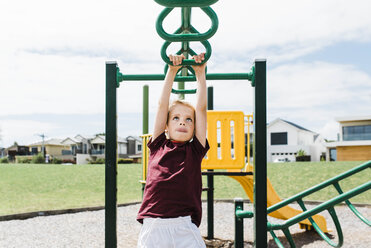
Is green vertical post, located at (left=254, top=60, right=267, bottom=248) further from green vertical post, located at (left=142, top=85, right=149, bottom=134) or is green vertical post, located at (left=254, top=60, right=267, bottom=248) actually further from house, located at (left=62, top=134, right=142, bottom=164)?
house, located at (left=62, top=134, right=142, bottom=164)

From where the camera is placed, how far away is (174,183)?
184 cm

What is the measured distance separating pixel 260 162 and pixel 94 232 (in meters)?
4.12

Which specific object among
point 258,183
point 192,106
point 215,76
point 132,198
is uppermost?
point 215,76

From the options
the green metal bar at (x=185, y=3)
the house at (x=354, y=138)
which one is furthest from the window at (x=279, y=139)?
the green metal bar at (x=185, y=3)

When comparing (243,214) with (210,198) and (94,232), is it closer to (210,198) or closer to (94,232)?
(210,198)

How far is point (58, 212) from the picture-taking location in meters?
6.99

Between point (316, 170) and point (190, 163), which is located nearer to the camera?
point (190, 163)

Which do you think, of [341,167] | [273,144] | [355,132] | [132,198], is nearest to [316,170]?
[341,167]

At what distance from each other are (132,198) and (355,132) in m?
24.7

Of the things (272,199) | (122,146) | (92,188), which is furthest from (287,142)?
(272,199)

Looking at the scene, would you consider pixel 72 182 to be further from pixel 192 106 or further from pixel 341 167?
pixel 192 106

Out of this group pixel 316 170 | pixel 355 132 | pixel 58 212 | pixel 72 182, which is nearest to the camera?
pixel 58 212

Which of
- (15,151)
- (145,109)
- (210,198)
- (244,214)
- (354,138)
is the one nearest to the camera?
(244,214)

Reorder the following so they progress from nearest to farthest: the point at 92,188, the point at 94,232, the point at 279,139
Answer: the point at 94,232
the point at 92,188
the point at 279,139
